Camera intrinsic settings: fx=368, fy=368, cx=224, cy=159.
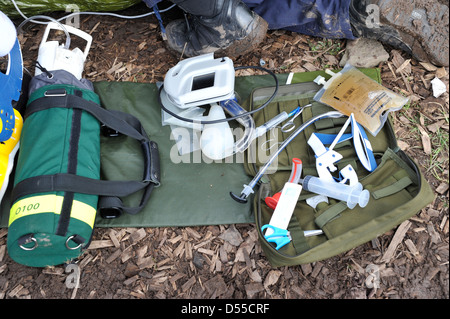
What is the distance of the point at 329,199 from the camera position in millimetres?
1834

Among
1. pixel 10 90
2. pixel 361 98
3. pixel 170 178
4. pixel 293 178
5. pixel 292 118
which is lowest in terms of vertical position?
pixel 170 178

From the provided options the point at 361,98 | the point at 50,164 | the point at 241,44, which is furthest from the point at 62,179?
the point at 361,98

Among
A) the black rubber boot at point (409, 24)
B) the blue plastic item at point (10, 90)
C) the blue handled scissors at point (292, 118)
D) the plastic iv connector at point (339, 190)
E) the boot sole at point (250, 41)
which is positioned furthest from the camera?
the boot sole at point (250, 41)

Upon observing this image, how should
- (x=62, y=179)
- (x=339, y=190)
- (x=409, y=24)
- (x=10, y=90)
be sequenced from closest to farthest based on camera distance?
(x=62, y=179) < (x=339, y=190) < (x=10, y=90) < (x=409, y=24)

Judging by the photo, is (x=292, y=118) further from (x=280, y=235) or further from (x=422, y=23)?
(x=422, y=23)

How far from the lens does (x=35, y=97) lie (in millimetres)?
1943

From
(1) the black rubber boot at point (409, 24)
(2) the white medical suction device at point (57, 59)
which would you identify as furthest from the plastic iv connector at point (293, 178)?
(2) the white medical suction device at point (57, 59)

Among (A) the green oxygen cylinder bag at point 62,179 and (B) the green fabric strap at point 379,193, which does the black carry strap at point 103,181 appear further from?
(B) the green fabric strap at point 379,193

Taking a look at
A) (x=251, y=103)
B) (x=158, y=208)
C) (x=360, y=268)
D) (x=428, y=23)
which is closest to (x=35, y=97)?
(x=158, y=208)

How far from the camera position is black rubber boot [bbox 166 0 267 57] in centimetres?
214

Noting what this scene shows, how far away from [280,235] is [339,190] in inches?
14.3

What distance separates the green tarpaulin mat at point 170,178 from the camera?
1.95 meters

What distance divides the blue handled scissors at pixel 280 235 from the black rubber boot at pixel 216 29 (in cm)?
121

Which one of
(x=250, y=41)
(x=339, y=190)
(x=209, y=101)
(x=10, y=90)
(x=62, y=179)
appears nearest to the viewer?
(x=62, y=179)
